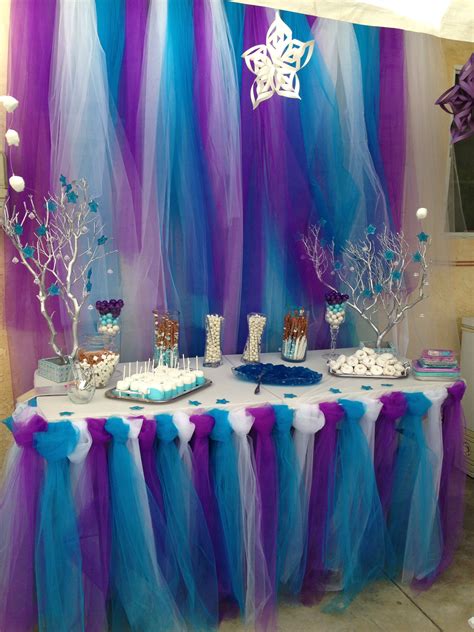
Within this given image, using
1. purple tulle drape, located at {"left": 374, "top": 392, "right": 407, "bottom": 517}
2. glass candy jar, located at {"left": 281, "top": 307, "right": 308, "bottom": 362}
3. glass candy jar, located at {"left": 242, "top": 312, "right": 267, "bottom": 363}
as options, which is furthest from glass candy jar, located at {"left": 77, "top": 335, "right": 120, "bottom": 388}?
purple tulle drape, located at {"left": 374, "top": 392, "right": 407, "bottom": 517}

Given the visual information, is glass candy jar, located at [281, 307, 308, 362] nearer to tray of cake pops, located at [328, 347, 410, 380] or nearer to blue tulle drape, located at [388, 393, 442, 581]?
tray of cake pops, located at [328, 347, 410, 380]

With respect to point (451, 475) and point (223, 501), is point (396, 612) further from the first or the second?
point (223, 501)

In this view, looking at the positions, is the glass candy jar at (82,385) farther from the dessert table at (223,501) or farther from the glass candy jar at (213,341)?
the glass candy jar at (213,341)

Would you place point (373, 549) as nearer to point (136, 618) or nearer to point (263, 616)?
point (263, 616)

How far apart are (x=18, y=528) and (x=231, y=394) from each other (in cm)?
78

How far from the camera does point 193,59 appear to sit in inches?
88.4

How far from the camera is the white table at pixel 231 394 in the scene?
1824 mm

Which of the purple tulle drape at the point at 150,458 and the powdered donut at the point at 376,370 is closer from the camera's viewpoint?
the purple tulle drape at the point at 150,458

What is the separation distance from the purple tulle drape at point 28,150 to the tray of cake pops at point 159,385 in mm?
420

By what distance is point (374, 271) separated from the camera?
260 centimetres

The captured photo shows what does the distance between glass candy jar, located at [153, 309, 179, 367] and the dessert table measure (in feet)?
0.51

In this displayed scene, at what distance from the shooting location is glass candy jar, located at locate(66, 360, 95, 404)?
1.86 metres

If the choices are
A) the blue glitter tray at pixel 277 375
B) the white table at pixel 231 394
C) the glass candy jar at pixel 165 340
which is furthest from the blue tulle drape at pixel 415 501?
the glass candy jar at pixel 165 340

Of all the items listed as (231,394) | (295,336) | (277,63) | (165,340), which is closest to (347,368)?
(295,336)
